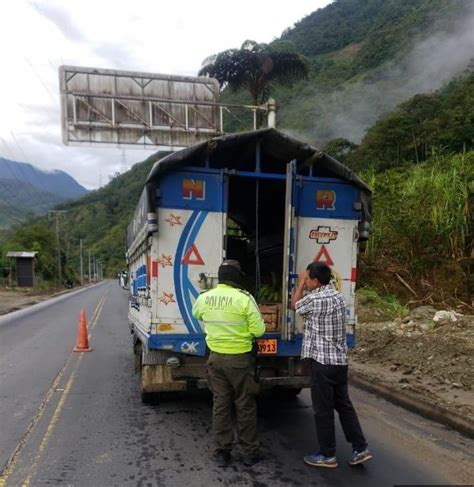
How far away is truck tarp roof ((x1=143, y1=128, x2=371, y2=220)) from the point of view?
214 inches

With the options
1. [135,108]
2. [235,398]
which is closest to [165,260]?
[235,398]

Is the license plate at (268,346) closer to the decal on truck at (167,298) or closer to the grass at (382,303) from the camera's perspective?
the decal on truck at (167,298)

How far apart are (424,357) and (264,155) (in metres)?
4.21

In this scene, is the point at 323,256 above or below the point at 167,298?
above

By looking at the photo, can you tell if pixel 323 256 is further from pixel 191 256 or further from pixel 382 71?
pixel 382 71

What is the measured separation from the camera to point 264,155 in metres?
6.20

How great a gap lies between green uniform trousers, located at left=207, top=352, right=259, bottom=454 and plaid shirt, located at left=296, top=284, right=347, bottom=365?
59cm

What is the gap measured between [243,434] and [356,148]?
1241 inches

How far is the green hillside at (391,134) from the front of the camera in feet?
42.6

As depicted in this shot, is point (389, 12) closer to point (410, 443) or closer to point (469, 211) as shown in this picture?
point (469, 211)

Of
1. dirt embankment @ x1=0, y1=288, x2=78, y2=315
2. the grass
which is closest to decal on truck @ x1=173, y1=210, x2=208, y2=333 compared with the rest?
the grass

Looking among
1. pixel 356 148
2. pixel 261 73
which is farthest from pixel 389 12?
pixel 261 73

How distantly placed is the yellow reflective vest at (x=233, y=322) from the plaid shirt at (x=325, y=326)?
17.5 inches

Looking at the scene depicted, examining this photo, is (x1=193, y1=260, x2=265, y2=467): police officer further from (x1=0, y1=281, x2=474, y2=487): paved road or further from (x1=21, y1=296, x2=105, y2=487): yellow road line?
(x1=21, y1=296, x2=105, y2=487): yellow road line
